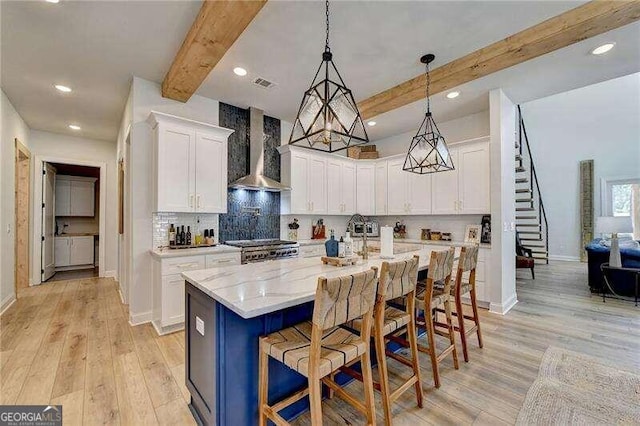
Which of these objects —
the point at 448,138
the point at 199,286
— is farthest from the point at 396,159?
the point at 199,286

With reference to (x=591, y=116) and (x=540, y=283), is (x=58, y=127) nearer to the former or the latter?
(x=540, y=283)

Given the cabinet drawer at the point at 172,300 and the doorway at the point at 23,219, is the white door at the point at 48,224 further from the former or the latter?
the cabinet drawer at the point at 172,300

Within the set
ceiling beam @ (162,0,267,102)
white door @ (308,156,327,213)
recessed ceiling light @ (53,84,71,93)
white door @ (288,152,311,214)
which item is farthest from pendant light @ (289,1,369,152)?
recessed ceiling light @ (53,84,71,93)

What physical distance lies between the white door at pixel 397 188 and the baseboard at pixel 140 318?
4153mm

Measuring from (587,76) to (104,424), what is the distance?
18.4 feet

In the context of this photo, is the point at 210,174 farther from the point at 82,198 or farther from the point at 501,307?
the point at 82,198

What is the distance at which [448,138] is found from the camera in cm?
495

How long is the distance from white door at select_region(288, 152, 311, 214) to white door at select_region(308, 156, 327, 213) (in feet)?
0.29

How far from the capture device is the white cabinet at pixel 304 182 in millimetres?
4707

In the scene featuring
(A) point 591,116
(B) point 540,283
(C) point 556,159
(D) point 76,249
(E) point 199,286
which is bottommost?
(B) point 540,283

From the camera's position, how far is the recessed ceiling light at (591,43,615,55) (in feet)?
8.99

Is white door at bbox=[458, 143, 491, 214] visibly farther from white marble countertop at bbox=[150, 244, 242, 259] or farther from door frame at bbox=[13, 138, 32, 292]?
door frame at bbox=[13, 138, 32, 292]

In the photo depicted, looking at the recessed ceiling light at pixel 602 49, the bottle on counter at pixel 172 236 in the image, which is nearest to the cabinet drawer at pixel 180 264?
the bottle on counter at pixel 172 236

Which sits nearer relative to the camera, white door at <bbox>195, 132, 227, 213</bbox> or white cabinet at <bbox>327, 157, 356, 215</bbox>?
white door at <bbox>195, 132, 227, 213</bbox>
